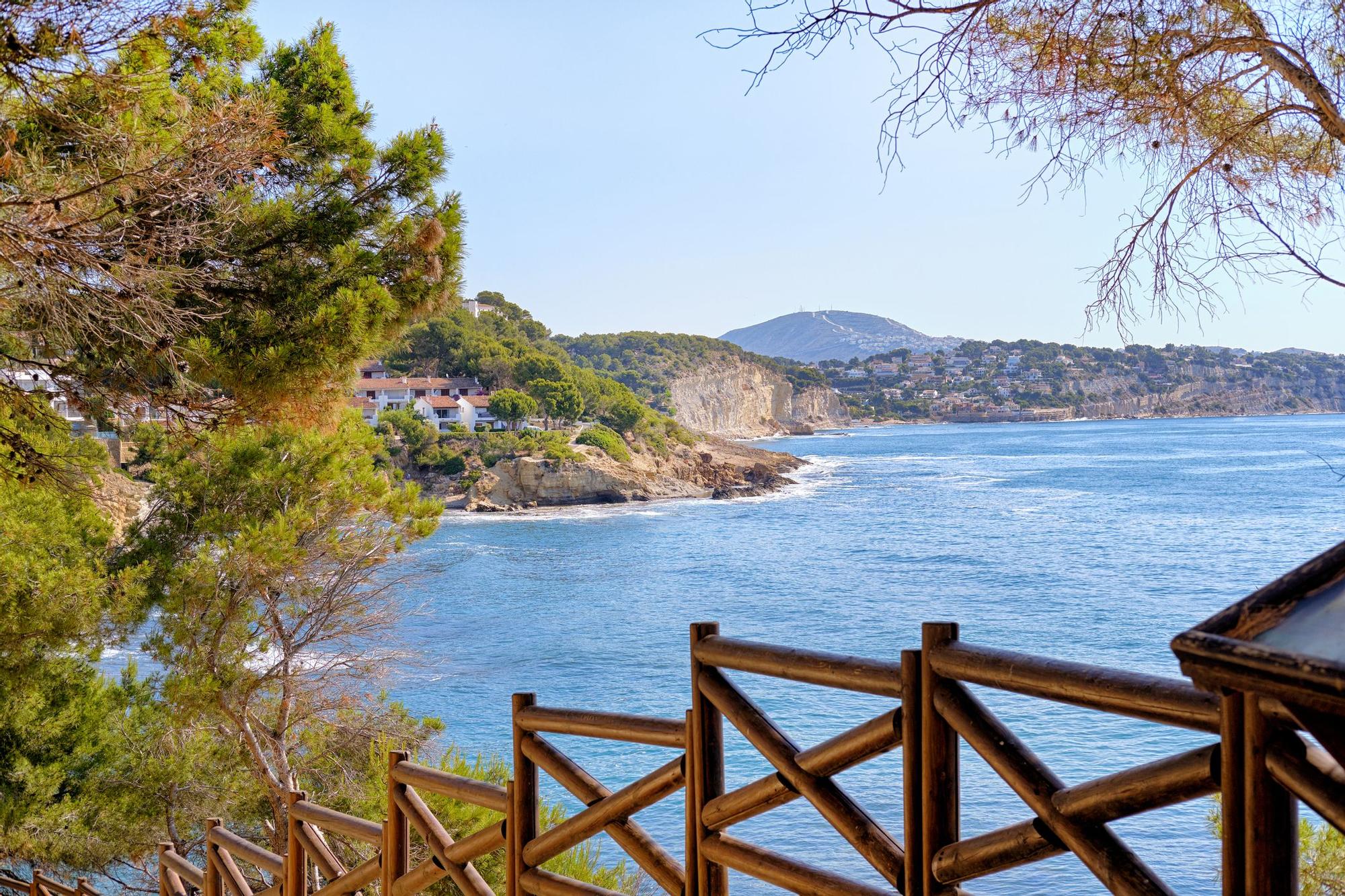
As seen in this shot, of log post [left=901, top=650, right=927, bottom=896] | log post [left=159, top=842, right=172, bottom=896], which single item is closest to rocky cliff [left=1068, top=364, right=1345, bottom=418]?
log post [left=159, top=842, right=172, bottom=896]

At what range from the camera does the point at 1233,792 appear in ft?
3.81

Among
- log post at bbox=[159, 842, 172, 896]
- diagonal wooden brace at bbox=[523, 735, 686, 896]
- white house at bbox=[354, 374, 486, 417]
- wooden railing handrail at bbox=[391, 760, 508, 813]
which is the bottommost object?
log post at bbox=[159, 842, 172, 896]

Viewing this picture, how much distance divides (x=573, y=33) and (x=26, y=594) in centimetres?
603

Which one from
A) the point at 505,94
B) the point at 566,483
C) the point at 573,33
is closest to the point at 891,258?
the point at 573,33

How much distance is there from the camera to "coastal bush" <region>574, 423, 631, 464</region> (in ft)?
164

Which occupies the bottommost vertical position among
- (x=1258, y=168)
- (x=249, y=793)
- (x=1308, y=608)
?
(x=249, y=793)

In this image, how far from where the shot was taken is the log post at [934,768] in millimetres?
1714

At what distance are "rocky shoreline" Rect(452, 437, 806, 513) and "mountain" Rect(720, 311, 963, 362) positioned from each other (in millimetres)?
75049

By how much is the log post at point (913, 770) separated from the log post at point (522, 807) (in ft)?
3.92

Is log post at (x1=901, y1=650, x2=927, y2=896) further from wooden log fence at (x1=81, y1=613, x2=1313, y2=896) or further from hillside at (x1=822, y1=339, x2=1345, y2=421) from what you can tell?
→ hillside at (x1=822, y1=339, x2=1345, y2=421)

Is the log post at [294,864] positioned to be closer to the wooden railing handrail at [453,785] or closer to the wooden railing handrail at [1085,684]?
the wooden railing handrail at [453,785]

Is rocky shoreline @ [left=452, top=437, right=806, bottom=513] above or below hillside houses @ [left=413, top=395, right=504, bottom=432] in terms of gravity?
below

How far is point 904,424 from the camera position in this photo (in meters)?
121

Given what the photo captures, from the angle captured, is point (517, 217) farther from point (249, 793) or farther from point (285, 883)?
point (285, 883)
